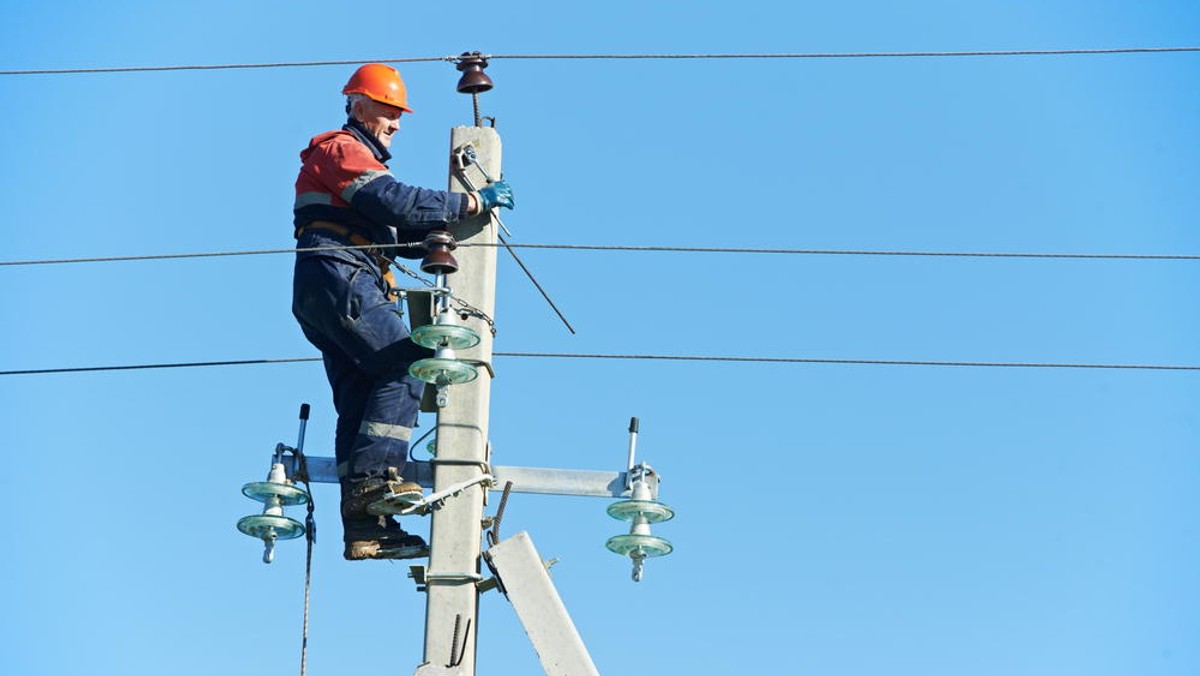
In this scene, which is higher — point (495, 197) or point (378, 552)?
point (495, 197)

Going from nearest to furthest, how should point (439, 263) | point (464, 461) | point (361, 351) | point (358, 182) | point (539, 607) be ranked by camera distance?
point (539, 607) < point (464, 461) < point (439, 263) < point (361, 351) < point (358, 182)

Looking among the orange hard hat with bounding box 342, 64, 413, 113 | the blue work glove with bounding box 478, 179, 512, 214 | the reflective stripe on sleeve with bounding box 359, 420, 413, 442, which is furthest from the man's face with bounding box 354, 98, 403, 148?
the reflective stripe on sleeve with bounding box 359, 420, 413, 442

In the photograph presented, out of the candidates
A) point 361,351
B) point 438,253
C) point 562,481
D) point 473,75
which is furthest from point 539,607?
point 473,75

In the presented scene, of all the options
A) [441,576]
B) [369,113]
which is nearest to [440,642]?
[441,576]

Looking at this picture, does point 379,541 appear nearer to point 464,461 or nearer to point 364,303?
point 464,461

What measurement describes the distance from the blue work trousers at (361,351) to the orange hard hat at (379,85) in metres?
0.73

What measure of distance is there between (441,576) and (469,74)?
2166mm

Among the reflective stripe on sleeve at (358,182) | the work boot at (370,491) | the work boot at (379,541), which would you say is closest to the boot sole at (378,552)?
the work boot at (379,541)

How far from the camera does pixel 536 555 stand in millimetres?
6590

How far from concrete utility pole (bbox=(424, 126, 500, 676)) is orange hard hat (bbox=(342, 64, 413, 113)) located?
48 centimetres

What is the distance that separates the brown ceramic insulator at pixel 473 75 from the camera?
750cm

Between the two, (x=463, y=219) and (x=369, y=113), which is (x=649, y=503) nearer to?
(x=463, y=219)

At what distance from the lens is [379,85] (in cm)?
768

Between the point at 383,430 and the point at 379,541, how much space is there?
16.4 inches
